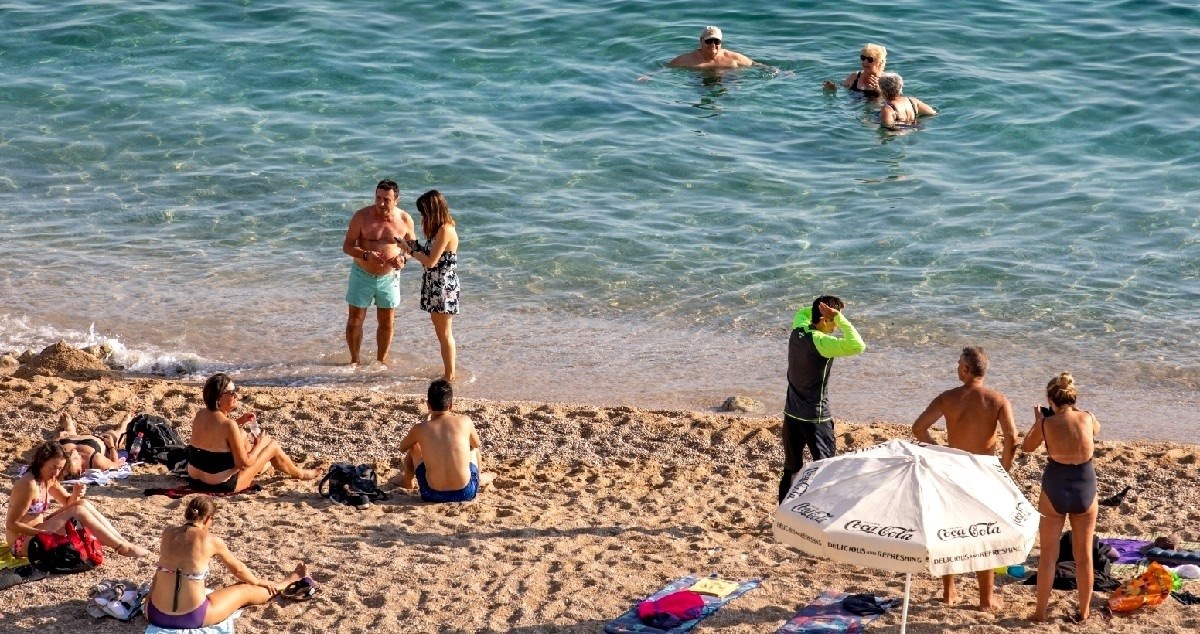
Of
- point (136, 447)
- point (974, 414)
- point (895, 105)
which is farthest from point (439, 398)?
point (895, 105)

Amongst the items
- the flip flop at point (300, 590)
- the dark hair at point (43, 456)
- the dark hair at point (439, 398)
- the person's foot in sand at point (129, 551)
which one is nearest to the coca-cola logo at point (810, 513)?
the flip flop at point (300, 590)

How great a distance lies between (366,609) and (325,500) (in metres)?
1.61

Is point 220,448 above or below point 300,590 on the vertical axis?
above

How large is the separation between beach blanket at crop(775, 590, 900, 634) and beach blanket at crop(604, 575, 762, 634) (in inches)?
14.0

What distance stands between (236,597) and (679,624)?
2.17 metres

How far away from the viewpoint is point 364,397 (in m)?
10.3

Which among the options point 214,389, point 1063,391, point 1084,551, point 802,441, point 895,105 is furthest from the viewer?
point 895,105

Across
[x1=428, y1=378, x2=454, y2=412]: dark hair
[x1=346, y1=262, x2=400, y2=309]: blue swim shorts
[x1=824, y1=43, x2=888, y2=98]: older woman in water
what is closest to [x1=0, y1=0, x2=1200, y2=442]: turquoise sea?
[x1=824, y1=43, x2=888, y2=98]: older woman in water

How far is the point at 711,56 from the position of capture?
59.1ft

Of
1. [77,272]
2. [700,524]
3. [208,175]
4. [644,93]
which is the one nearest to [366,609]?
[700,524]

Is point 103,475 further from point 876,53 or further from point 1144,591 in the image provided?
point 876,53

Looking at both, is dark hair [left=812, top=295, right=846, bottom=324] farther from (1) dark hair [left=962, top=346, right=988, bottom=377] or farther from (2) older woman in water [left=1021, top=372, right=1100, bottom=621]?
(2) older woman in water [left=1021, top=372, right=1100, bottom=621]

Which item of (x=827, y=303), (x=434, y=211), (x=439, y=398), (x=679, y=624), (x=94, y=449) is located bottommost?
(x=679, y=624)

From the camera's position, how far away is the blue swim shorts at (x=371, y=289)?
10750mm
